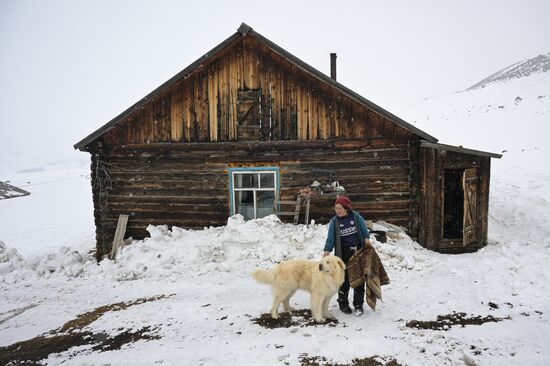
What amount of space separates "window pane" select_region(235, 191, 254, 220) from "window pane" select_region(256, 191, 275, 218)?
205 millimetres

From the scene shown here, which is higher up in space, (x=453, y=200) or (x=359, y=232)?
(x=359, y=232)

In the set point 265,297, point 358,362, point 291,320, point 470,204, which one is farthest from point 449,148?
point 358,362

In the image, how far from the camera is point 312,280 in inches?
197

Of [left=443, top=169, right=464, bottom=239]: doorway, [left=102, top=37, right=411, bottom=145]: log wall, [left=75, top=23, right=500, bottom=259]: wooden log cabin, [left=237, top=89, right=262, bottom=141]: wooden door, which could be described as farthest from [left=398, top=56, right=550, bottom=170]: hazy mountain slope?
[left=237, top=89, right=262, bottom=141]: wooden door

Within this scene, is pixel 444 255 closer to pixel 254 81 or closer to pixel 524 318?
pixel 524 318

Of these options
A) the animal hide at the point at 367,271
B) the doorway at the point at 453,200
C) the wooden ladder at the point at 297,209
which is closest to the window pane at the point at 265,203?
the wooden ladder at the point at 297,209

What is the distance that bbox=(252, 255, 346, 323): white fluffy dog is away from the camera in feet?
15.8

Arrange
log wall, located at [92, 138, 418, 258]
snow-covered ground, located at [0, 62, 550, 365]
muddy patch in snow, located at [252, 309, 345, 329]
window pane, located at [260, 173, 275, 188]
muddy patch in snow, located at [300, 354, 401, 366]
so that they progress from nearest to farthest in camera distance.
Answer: muddy patch in snow, located at [300, 354, 401, 366] < snow-covered ground, located at [0, 62, 550, 365] < muddy patch in snow, located at [252, 309, 345, 329] < log wall, located at [92, 138, 418, 258] < window pane, located at [260, 173, 275, 188]

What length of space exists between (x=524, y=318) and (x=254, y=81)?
8408 mm

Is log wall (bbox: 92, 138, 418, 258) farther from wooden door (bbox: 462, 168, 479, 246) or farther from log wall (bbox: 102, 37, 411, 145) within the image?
wooden door (bbox: 462, 168, 479, 246)

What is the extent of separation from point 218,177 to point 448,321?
7306 mm

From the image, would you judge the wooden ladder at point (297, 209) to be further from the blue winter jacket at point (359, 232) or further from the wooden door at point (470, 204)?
the wooden door at point (470, 204)

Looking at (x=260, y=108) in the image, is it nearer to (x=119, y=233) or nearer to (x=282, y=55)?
(x=282, y=55)

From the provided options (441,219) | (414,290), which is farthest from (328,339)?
(441,219)
